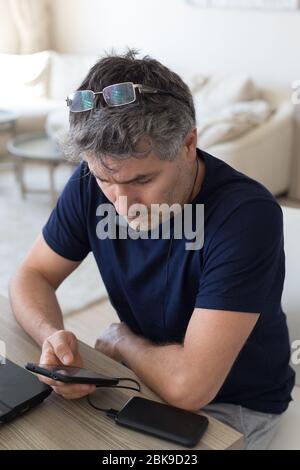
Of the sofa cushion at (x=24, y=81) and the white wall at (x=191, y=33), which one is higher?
the white wall at (x=191, y=33)

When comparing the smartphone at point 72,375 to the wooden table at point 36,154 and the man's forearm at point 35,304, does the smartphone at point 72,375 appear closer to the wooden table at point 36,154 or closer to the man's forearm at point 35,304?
the man's forearm at point 35,304

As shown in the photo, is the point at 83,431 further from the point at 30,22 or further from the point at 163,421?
the point at 30,22

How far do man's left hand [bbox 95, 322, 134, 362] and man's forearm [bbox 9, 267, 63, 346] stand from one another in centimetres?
9

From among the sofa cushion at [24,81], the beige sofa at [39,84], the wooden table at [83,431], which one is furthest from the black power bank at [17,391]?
the sofa cushion at [24,81]

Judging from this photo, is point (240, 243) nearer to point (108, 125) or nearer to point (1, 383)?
point (108, 125)

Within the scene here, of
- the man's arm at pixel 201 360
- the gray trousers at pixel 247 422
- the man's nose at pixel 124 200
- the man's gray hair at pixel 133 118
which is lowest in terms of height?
the gray trousers at pixel 247 422

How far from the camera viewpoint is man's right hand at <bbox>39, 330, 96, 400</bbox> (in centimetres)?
91

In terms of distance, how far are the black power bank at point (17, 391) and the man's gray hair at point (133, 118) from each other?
1.28 ft

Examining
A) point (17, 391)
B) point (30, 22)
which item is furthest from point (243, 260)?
point (30, 22)

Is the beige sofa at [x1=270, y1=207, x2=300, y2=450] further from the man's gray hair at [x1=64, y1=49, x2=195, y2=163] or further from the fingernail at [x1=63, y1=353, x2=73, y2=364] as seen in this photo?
the fingernail at [x1=63, y1=353, x2=73, y2=364]

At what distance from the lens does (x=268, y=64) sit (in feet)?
13.3

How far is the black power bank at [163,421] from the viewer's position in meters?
0.83

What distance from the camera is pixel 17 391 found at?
918 millimetres
